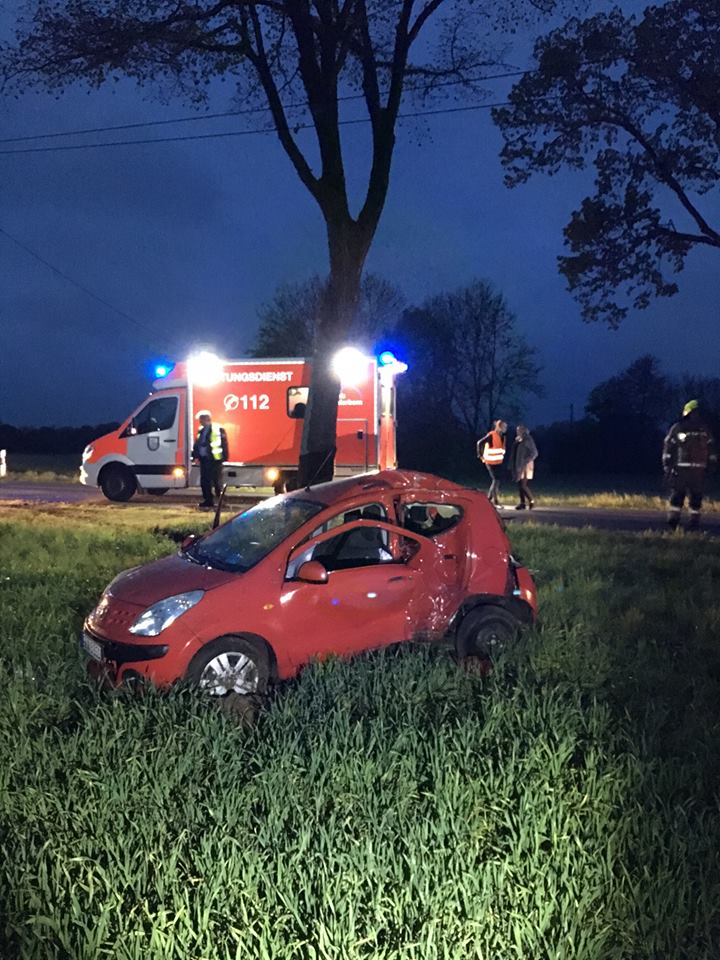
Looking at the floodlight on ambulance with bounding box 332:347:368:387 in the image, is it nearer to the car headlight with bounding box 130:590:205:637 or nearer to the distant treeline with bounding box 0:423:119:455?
the car headlight with bounding box 130:590:205:637

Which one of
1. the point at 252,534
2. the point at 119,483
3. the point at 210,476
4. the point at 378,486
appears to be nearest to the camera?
the point at 378,486

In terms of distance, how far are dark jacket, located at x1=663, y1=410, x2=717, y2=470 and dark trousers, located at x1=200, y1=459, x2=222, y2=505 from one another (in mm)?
7862

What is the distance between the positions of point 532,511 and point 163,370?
26.4 feet

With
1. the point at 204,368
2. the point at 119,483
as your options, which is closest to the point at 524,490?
the point at 204,368

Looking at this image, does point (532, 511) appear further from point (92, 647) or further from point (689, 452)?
point (92, 647)

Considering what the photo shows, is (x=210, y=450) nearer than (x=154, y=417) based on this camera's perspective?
Yes

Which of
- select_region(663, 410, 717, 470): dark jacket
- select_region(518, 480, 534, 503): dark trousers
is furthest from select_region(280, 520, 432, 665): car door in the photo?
select_region(518, 480, 534, 503): dark trousers

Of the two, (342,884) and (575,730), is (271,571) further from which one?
(342,884)

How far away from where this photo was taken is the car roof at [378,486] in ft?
21.8

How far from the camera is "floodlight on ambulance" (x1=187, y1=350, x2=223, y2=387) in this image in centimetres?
1986

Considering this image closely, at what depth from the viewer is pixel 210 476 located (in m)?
18.2

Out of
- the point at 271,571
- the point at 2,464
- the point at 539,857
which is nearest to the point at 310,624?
the point at 271,571

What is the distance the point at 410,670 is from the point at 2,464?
28.0 metres

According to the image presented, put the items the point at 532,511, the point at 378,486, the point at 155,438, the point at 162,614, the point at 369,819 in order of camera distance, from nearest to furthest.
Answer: the point at 369,819 → the point at 162,614 → the point at 378,486 → the point at 532,511 → the point at 155,438
